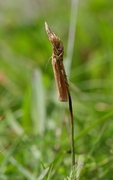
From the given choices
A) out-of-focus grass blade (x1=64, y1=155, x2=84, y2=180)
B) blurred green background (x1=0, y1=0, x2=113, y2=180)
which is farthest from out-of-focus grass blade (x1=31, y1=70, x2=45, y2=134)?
out-of-focus grass blade (x1=64, y1=155, x2=84, y2=180)

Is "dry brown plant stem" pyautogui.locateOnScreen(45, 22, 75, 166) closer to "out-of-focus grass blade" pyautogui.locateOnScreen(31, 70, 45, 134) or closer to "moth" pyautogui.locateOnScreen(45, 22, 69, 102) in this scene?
"moth" pyautogui.locateOnScreen(45, 22, 69, 102)

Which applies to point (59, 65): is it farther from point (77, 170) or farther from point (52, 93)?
point (52, 93)

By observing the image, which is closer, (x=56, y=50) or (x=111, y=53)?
(x=56, y=50)

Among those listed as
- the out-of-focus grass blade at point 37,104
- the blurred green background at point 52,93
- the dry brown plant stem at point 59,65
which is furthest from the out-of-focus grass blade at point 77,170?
the out-of-focus grass blade at point 37,104

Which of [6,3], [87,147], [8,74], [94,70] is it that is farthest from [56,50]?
[6,3]

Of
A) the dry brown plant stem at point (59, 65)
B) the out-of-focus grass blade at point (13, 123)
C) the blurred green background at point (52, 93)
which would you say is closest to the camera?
the dry brown plant stem at point (59, 65)

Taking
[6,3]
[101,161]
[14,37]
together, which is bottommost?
[101,161]

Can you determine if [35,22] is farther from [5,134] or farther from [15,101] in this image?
[5,134]

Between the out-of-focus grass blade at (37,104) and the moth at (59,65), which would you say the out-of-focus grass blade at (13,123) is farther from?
the moth at (59,65)
